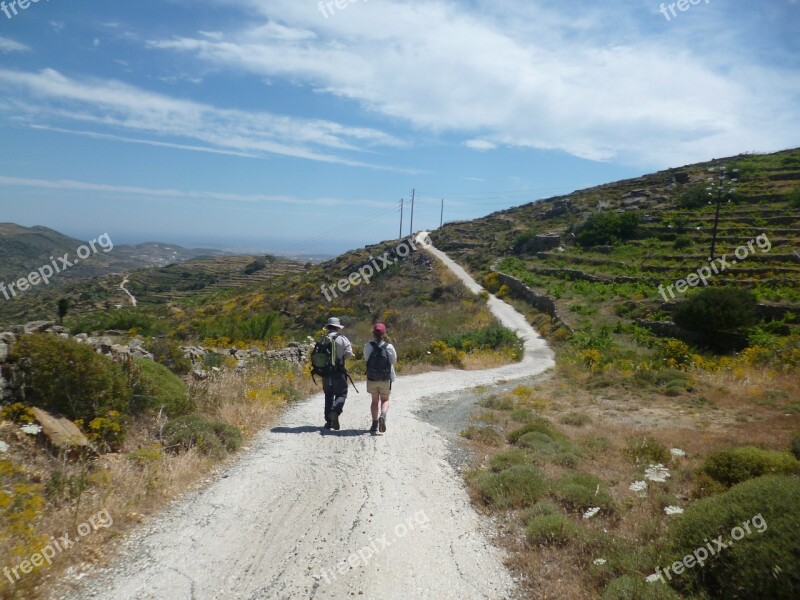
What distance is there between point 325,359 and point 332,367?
174mm

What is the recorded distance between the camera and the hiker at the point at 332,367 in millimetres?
7934

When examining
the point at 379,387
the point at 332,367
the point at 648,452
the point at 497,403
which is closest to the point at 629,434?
the point at 648,452

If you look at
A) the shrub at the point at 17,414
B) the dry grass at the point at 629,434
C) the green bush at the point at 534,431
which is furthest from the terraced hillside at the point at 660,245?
the shrub at the point at 17,414

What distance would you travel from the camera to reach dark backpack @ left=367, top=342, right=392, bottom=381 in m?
7.91

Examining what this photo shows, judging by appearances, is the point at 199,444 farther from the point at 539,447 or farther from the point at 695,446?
the point at 695,446

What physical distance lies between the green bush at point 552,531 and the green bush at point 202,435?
4.06 m

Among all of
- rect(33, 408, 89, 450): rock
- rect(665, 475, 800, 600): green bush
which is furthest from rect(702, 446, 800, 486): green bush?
rect(33, 408, 89, 450): rock

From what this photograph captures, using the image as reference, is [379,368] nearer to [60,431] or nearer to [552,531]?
[552,531]

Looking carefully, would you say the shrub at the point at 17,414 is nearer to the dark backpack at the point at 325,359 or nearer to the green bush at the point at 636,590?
the dark backpack at the point at 325,359

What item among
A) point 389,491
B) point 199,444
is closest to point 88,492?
point 199,444

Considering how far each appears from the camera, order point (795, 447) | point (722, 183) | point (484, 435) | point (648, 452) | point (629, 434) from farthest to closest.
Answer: point (722, 183), point (629, 434), point (484, 435), point (648, 452), point (795, 447)

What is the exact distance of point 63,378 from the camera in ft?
19.2

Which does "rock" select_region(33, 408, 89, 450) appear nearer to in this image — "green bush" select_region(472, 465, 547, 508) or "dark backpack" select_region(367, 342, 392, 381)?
"dark backpack" select_region(367, 342, 392, 381)

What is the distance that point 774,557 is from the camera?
3.18 metres
